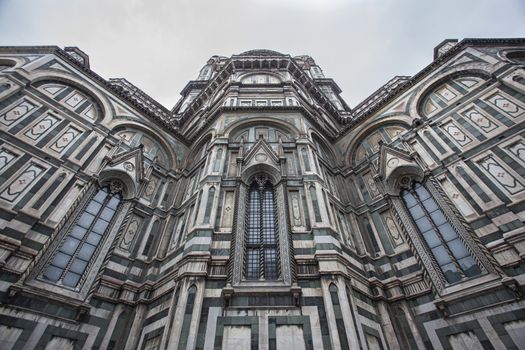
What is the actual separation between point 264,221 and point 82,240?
7747 mm

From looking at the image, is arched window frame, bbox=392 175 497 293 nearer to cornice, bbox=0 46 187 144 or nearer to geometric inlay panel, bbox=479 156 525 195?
geometric inlay panel, bbox=479 156 525 195

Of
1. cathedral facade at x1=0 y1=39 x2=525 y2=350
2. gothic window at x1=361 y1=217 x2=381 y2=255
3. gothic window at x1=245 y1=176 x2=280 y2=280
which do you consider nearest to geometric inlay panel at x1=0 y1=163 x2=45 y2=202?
cathedral facade at x1=0 y1=39 x2=525 y2=350

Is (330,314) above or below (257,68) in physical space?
below

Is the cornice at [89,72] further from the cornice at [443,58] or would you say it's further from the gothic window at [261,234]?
the cornice at [443,58]

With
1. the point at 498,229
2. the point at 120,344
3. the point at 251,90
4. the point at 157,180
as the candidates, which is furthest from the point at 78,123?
the point at 498,229

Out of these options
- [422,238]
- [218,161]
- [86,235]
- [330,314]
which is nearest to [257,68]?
[218,161]

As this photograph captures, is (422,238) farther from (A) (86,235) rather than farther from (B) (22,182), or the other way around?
(B) (22,182)

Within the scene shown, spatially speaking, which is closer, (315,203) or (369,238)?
(315,203)

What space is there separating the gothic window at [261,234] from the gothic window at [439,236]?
21.7 feet

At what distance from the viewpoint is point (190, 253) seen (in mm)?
9445

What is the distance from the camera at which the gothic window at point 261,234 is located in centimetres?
979

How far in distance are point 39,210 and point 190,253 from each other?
6.10 m

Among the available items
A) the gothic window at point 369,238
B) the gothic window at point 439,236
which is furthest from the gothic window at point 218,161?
the gothic window at point 439,236

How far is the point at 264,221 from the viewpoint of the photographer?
1161 centimetres
